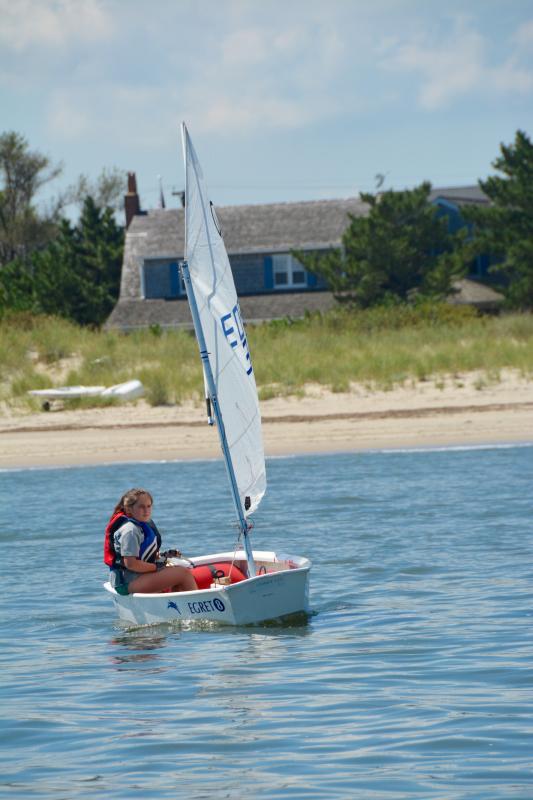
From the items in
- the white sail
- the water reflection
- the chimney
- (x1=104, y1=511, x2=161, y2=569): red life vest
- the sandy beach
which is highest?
the chimney

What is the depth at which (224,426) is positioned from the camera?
11172 mm

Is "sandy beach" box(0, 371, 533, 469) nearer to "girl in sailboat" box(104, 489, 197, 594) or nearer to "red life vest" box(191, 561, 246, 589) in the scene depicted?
"red life vest" box(191, 561, 246, 589)

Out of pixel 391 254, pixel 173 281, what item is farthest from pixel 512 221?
pixel 173 281

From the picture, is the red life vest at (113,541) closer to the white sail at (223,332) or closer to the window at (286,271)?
the white sail at (223,332)

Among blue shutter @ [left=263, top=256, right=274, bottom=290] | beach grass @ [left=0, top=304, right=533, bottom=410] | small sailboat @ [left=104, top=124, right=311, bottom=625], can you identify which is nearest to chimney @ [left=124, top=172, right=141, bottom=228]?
blue shutter @ [left=263, top=256, right=274, bottom=290]

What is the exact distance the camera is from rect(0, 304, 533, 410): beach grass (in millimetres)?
27688

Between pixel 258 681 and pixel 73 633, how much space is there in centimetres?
256

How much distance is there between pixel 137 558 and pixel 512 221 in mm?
33100

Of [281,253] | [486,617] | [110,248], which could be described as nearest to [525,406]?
[486,617]

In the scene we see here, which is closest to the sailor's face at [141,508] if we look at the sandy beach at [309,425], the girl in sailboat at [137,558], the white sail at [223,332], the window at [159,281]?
the girl in sailboat at [137,558]

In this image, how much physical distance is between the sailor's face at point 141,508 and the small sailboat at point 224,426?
63 centimetres

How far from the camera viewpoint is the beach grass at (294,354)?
2769 cm

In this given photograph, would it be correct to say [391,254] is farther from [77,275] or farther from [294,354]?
[294,354]

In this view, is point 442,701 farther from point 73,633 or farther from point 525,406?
point 525,406
